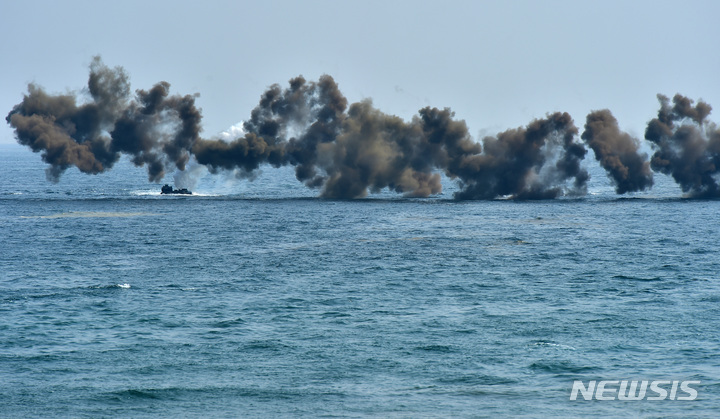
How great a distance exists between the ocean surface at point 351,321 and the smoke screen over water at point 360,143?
64.2m

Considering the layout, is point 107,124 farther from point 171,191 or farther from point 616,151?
point 616,151

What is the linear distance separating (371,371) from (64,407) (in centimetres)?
1685

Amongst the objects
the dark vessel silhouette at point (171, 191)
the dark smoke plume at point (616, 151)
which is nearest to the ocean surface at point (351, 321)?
the dark smoke plume at point (616, 151)

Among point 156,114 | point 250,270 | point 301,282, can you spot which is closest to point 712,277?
point 301,282

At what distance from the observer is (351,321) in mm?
59562

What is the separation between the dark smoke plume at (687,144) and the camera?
177000mm

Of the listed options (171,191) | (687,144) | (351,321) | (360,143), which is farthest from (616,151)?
(351,321)

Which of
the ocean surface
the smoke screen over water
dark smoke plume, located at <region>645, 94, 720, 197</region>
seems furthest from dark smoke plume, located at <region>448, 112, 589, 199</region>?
the ocean surface

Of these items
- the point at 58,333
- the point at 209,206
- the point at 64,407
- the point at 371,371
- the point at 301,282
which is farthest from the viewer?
the point at 209,206

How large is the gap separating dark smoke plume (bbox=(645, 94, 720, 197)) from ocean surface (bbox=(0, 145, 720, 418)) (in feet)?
220

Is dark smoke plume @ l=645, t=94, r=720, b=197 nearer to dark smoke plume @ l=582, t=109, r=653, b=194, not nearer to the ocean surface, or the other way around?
dark smoke plume @ l=582, t=109, r=653, b=194

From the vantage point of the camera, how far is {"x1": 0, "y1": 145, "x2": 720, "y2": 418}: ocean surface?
43469mm

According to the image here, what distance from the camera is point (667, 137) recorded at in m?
180

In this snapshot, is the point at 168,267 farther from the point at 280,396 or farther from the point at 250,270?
the point at 280,396
